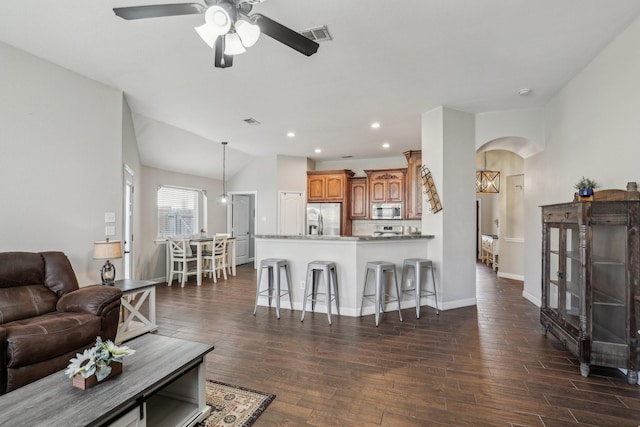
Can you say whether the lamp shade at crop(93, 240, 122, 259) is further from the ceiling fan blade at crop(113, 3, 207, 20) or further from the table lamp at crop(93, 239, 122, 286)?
the ceiling fan blade at crop(113, 3, 207, 20)

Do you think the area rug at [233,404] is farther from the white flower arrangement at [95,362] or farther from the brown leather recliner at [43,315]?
the brown leather recliner at [43,315]

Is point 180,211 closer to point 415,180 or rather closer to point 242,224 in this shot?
point 242,224

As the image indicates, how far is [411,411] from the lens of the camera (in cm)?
205

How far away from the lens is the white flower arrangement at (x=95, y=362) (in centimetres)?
156

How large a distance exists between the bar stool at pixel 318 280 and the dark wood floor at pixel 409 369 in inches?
8.7

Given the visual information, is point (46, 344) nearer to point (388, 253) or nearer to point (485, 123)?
point (388, 253)

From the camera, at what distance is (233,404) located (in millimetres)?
2131

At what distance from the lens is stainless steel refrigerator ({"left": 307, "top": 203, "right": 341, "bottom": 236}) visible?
24.6 ft

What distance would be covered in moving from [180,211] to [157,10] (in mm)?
5980

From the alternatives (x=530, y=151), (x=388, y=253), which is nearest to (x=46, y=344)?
(x=388, y=253)

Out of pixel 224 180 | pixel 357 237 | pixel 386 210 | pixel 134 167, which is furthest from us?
pixel 224 180

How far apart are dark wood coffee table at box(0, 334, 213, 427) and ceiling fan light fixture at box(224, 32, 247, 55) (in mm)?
2016

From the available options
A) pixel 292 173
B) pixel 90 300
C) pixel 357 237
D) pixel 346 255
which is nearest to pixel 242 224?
pixel 292 173

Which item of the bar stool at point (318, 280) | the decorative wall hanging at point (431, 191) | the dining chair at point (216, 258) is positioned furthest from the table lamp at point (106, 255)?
the decorative wall hanging at point (431, 191)
